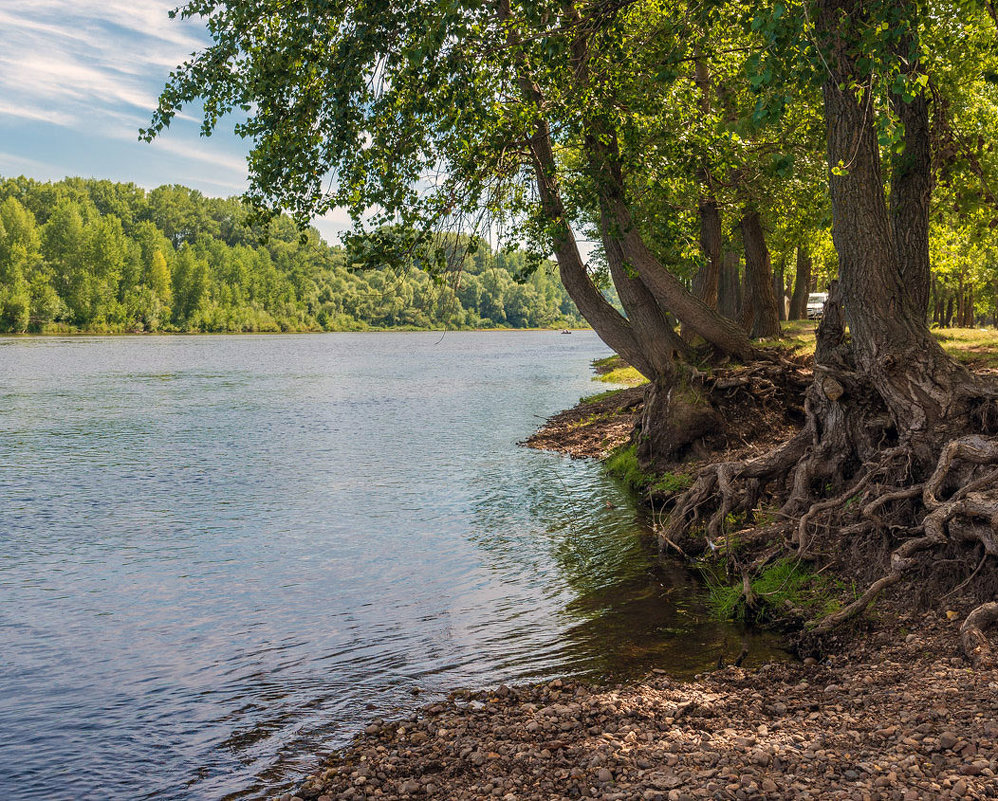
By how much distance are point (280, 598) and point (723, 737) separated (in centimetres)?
714

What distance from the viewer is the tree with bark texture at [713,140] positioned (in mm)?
8891

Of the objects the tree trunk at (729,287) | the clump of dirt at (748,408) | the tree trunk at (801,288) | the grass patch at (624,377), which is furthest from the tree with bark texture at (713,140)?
the tree trunk at (801,288)

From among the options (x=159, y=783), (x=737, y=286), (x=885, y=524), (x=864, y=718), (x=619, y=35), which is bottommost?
(x=159, y=783)

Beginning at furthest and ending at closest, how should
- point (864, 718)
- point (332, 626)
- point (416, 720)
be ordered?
point (332, 626)
point (416, 720)
point (864, 718)

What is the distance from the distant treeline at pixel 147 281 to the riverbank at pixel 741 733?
293ft

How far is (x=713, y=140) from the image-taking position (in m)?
14.6

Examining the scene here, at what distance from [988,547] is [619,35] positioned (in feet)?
28.6

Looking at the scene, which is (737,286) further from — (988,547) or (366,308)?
(366,308)

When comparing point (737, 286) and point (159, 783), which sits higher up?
point (737, 286)

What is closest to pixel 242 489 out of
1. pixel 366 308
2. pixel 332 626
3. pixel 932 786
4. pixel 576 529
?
pixel 576 529

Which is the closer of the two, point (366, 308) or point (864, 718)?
point (864, 718)

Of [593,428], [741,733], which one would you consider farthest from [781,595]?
[593,428]

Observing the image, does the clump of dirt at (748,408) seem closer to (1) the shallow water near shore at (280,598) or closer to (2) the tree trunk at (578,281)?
(2) the tree trunk at (578,281)

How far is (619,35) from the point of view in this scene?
42.9ft
